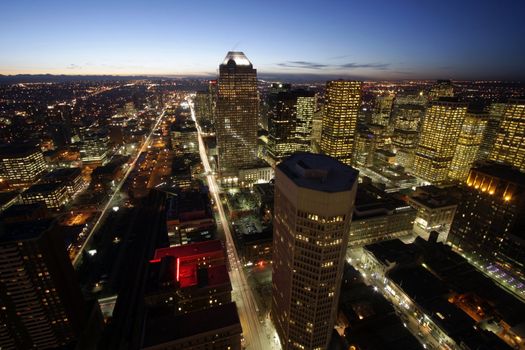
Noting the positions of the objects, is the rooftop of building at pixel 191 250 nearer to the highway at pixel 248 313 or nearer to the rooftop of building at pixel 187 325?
the highway at pixel 248 313

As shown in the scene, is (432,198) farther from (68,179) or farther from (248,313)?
(68,179)

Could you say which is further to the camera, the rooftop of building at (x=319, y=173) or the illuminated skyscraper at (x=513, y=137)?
the illuminated skyscraper at (x=513, y=137)

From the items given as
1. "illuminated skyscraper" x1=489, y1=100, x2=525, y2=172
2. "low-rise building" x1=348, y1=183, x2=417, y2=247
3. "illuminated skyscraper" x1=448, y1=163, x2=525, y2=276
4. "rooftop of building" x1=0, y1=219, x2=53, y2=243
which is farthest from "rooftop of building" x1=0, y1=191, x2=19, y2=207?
"illuminated skyscraper" x1=489, y1=100, x2=525, y2=172

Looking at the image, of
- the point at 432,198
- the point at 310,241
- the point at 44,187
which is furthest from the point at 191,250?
the point at 432,198

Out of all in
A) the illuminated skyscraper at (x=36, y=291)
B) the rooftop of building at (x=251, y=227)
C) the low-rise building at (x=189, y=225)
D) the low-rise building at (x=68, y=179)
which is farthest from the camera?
the low-rise building at (x=68, y=179)

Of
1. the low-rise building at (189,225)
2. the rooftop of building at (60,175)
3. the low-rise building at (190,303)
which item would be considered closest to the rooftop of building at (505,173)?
the low-rise building at (190,303)

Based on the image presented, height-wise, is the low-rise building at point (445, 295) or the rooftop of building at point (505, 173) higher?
the rooftop of building at point (505, 173)

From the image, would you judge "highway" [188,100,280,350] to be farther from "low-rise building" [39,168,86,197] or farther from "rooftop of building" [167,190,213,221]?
"low-rise building" [39,168,86,197]
